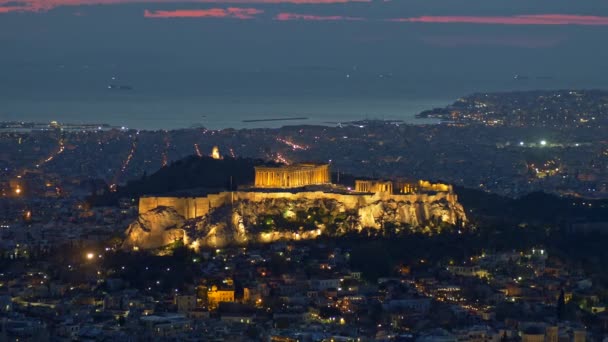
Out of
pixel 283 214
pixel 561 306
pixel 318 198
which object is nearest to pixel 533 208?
pixel 318 198

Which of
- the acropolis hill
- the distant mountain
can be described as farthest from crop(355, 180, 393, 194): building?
the distant mountain

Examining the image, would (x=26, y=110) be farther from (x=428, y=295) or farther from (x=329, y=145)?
(x=428, y=295)

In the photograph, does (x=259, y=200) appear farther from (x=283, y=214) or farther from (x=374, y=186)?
(x=374, y=186)

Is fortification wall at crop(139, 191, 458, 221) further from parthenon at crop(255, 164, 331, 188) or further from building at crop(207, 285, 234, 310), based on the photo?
building at crop(207, 285, 234, 310)

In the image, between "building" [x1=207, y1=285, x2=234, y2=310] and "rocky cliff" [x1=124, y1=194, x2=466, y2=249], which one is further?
"rocky cliff" [x1=124, y1=194, x2=466, y2=249]

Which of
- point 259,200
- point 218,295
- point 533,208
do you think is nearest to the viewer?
point 218,295

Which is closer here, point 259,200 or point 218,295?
point 218,295

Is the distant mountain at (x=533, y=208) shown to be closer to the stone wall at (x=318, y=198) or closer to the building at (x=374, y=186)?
the building at (x=374, y=186)
